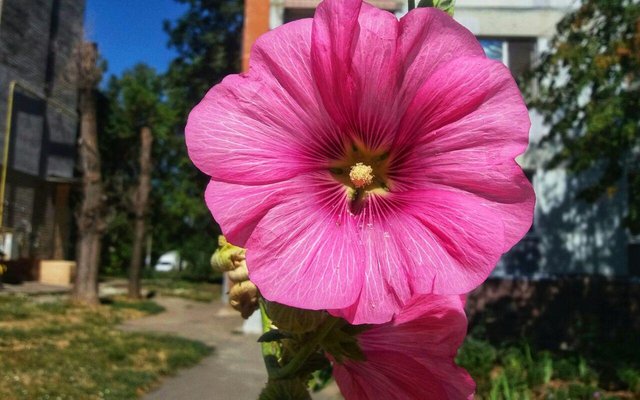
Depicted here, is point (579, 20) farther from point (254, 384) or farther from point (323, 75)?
point (323, 75)

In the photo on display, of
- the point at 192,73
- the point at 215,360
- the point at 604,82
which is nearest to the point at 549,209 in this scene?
the point at 604,82

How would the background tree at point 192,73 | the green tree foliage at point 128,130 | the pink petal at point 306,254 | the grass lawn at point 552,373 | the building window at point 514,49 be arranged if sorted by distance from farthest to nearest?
A: 1. the green tree foliage at point 128,130
2. the background tree at point 192,73
3. the building window at point 514,49
4. the grass lawn at point 552,373
5. the pink petal at point 306,254

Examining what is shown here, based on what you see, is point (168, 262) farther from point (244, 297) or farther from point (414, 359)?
point (414, 359)

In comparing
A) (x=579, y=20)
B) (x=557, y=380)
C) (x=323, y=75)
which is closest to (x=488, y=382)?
(x=557, y=380)

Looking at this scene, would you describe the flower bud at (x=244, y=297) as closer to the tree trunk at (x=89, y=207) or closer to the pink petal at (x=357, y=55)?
the pink petal at (x=357, y=55)

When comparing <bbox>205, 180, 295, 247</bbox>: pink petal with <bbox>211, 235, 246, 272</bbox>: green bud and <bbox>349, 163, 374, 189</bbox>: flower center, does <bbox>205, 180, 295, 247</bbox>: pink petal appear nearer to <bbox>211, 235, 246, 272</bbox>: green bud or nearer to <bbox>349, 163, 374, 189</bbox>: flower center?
<bbox>349, 163, 374, 189</bbox>: flower center

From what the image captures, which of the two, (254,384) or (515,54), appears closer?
(254,384)

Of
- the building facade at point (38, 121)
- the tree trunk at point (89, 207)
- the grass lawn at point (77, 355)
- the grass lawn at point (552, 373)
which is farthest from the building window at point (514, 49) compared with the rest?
→ the building facade at point (38, 121)
